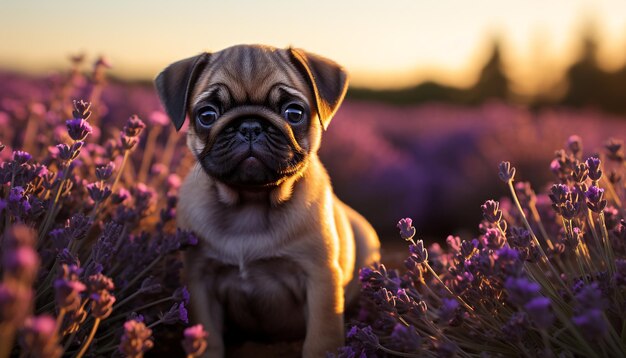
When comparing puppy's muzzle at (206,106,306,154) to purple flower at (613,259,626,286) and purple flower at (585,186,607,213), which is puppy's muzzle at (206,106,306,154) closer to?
purple flower at (585,186,607,213)

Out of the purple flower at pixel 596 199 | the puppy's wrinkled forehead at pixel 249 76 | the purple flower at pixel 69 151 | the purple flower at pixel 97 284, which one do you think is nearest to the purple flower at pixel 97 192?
the purple flower at pixel 69 151

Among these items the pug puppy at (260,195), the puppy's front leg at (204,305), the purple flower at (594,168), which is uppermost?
the purple flower at (594,168)

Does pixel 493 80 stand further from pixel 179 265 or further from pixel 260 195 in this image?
pixel 179 265

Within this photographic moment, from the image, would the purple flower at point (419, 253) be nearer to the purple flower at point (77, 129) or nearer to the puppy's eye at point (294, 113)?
the puppy's eye at point (294, 113)

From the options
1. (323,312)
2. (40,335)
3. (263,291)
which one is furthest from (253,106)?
(40,335)

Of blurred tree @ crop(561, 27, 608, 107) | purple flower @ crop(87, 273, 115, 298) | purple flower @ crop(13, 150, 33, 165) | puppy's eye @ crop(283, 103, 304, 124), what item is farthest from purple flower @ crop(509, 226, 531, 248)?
blurred tree @ crop(561, 27, 608, 107)

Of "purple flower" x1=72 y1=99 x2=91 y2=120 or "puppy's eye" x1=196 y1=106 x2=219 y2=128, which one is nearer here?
"purple flower" x1=72 y1=99 x2=91 y2=120
